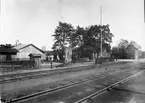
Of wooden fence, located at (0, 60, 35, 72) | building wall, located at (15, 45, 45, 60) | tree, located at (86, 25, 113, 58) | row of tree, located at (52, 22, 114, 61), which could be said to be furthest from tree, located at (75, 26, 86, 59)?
wooden fence, located at (0, 60, 35, 72)

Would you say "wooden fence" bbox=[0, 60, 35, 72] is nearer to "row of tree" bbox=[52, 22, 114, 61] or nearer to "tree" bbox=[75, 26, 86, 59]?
"row of tree" bbox=[52, 22, 114, 61]

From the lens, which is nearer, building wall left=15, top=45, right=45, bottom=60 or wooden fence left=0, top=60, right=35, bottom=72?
wooden fence left=0, top=60, right=35, bottom=72

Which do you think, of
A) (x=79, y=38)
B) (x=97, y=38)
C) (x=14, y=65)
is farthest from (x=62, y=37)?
(x=14, y=65)

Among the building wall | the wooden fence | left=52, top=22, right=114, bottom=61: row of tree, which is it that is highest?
left=52, top=22, right=114, bottom=61: row of tree

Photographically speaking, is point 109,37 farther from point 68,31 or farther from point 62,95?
point 62,95

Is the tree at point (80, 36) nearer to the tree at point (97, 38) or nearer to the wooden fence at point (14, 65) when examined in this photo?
the tree at point (97, 38)

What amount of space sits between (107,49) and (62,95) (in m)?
42.1

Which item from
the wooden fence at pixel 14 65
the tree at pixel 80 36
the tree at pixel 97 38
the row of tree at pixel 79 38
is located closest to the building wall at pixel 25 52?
the row of tree at pixel 79 38

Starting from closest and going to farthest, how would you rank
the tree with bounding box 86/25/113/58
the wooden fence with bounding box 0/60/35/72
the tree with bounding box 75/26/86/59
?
the wooden fence with bounding box 0/60/35/72 → the tree with bounding box 86/25/113/58 → the tree with bounding box 75/26/86/59

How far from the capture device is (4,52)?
2084cm

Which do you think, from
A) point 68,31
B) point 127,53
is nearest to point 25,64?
point 68,31

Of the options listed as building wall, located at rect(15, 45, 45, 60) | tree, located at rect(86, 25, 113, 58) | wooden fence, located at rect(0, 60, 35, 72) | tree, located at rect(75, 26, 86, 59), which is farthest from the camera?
tree, located at rect(75, 26, 86, 59)

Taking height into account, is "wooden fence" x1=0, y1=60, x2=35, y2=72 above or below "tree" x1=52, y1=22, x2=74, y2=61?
below

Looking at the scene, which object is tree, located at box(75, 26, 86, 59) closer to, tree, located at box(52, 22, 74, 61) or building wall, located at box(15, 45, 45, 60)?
tree, located at box(52, 22, 74, 61)
